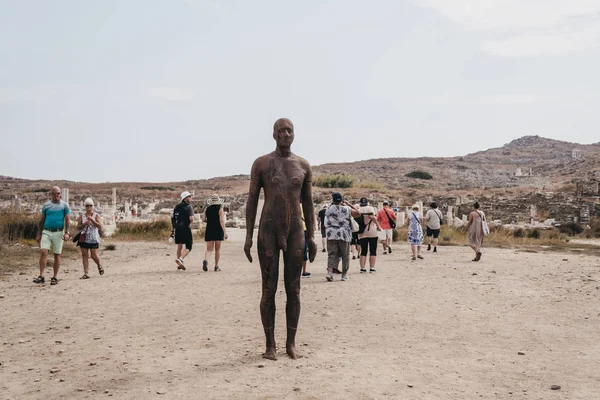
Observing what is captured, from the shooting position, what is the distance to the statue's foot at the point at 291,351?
6551 millimetres

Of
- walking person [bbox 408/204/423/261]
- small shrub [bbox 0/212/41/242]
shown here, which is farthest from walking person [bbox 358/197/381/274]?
small shrub [bbox 0/212/41/242]

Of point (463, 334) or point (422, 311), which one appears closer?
point (463, 334)

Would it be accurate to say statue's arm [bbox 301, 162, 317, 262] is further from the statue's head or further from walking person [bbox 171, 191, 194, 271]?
walking person [bbox 171, 191, 194, 271]

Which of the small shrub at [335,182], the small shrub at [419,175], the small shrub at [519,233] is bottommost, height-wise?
the small shrub at [519,233]

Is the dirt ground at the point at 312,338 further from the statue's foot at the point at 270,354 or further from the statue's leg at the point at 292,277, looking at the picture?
the statue's leg at the point at 292,277

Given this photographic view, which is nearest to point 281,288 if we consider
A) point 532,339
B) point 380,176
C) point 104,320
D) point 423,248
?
point 104,320

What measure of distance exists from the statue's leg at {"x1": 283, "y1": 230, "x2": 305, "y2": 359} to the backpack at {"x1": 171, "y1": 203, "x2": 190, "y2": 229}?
7.59 meters

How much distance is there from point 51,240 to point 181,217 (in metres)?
2.99

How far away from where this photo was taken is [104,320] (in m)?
8.60

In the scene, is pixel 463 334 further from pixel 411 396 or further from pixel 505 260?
pixel 505 260

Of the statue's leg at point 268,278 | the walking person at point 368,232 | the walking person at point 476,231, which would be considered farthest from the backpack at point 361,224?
the statue's leg at point 268,278

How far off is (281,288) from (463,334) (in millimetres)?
4496

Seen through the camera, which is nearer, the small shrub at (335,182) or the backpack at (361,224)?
the backpack at (361,224)

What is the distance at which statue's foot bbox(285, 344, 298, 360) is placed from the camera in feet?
21.5
